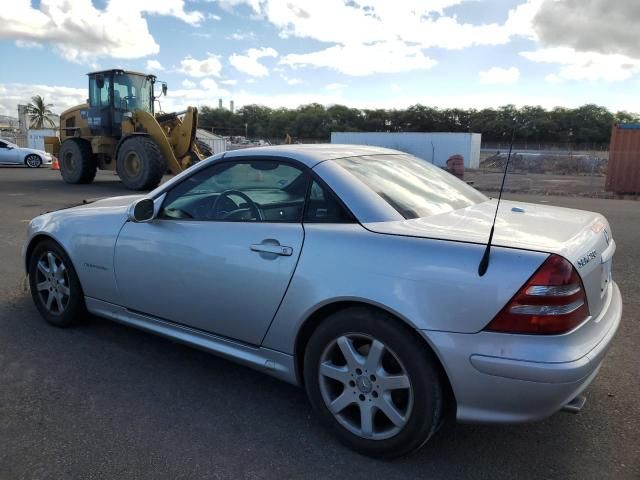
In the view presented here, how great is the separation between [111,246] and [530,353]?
2.75 m

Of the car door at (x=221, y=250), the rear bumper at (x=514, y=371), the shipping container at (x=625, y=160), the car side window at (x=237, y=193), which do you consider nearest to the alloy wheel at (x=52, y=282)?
the car door at (x=221, y=250)

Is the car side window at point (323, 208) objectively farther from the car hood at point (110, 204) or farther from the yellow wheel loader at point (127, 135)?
the yellow wheel loader at point (127, 135)

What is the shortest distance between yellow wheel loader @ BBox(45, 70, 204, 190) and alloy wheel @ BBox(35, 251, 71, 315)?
10370mm

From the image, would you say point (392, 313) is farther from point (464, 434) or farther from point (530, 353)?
point (464, 434)

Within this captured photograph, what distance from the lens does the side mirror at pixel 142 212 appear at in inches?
132

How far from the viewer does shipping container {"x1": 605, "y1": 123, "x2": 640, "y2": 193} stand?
17578 millimetres

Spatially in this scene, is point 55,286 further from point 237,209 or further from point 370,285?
point 370,285

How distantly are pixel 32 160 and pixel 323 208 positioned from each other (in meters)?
27.1

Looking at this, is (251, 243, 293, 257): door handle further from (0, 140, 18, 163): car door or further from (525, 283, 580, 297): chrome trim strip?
(0, 140, 18, 163): car door

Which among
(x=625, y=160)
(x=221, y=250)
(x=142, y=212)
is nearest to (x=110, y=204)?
(x=142, y=212)

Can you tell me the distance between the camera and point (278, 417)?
2.92 m

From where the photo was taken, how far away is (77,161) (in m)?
16.4

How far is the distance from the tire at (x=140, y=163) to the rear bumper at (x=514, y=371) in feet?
43.0

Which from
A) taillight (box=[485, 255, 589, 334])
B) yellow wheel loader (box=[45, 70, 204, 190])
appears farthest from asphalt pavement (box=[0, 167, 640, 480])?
yellow wheel loader (box=[45, 70, 204, 190])
